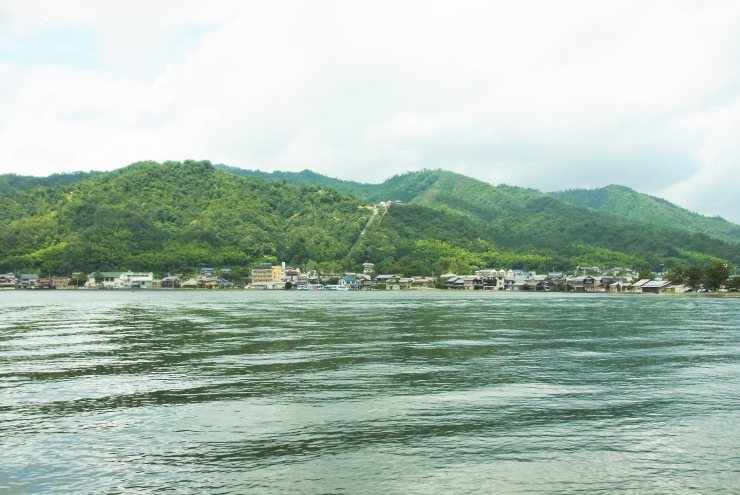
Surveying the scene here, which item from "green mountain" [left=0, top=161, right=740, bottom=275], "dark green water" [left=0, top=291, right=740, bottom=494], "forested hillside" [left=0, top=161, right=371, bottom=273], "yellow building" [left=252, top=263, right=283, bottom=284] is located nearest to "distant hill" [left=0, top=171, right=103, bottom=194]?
"green mountain" [left=0, top=161, right=740, bottom=275]

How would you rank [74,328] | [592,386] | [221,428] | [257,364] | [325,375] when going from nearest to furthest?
[221,428], [592,386], [325,375], [257,364], [74,328]

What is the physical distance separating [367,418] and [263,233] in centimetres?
13896

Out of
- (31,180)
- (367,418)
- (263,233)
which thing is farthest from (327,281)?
(367,418)

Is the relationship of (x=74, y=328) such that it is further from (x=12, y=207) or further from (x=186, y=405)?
(x=12, y=207)

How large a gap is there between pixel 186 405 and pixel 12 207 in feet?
500

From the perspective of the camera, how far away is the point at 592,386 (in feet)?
50.1

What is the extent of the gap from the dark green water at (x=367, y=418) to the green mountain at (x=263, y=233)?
108 meters

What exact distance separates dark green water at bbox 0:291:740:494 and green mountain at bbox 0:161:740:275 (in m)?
108

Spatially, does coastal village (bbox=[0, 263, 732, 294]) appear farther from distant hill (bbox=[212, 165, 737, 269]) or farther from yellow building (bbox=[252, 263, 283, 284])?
distant hill (bbox=[212, 165, 737, 269])

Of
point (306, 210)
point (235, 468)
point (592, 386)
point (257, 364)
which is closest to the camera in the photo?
point (235, 468)

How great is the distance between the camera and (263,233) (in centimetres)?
14800

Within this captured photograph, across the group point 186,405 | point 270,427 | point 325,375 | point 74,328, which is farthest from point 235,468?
point 74,328

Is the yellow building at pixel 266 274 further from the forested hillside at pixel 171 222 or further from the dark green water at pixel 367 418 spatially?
the dark green water at pixel 367 418

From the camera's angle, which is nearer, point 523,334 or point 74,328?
point 523,334
